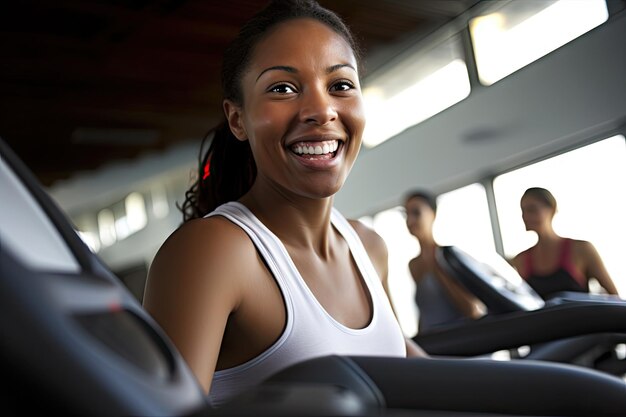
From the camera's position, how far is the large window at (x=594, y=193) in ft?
16.0

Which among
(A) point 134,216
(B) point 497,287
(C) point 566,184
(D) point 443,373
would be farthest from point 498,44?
(A) point 134,216

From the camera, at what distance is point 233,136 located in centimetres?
134

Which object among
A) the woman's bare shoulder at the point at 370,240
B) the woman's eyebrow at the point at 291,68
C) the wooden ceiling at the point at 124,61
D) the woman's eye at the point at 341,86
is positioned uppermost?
the wooden ceiling at the point at 124,61

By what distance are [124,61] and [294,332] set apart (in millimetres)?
6331

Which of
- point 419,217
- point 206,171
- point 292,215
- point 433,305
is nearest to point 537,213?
point 419,217

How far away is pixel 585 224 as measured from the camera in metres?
5.11

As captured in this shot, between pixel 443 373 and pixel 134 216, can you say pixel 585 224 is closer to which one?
pixel 443 373

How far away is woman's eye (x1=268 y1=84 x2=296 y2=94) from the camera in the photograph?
1031 mm

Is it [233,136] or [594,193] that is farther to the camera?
[594,193]

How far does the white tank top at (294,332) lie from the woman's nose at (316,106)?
159 mm

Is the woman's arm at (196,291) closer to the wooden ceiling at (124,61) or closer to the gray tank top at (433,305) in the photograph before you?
the gray tank top at (433,305)

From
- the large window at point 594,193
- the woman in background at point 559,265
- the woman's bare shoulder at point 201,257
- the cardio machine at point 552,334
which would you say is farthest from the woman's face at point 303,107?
the large window at point 594,193

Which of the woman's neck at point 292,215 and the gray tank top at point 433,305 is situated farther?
the gray tank top at point 433,305

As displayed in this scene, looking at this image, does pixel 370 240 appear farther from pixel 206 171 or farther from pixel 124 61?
pixel 124 61
